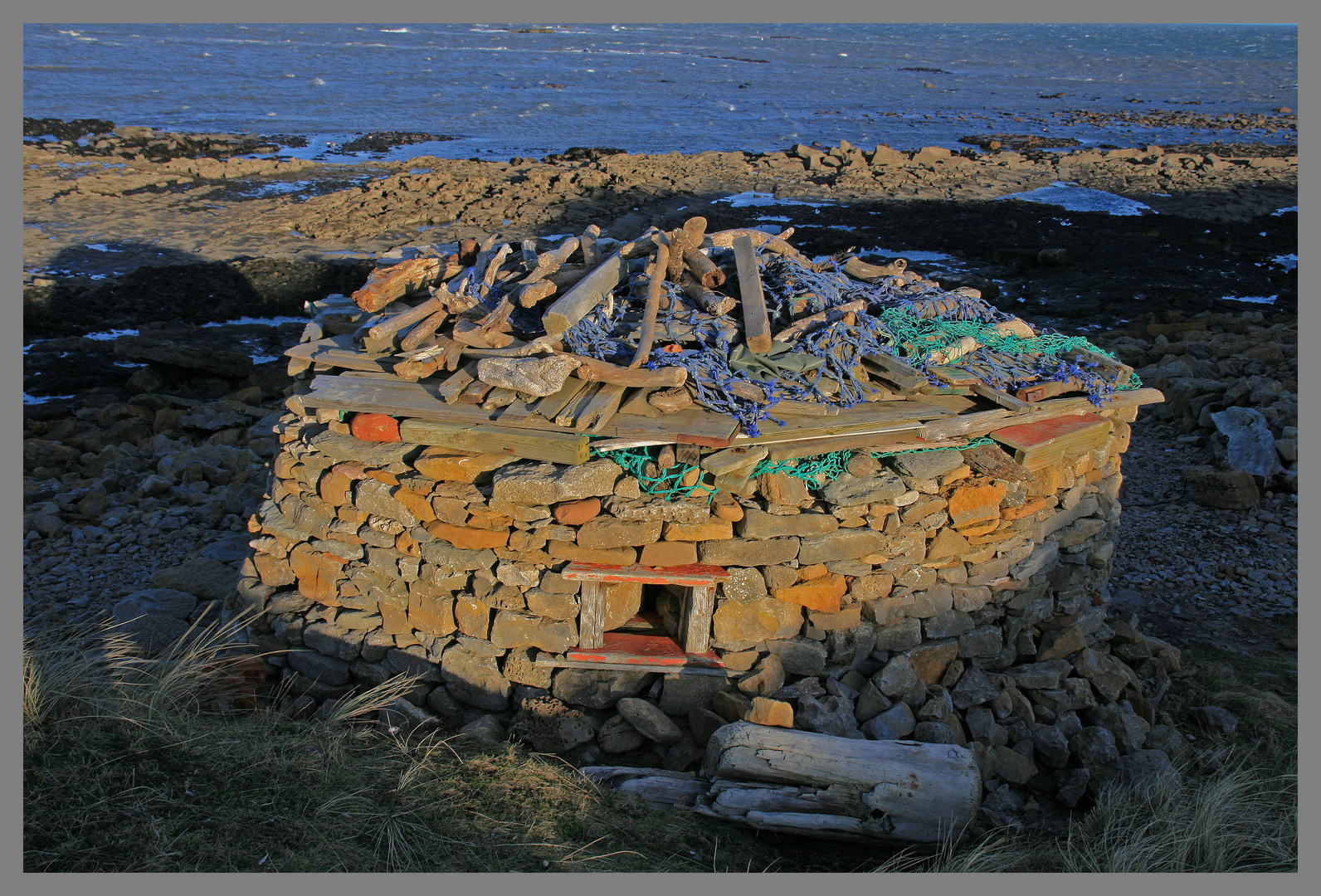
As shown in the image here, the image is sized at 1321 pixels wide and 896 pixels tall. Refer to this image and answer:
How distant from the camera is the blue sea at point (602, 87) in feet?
109

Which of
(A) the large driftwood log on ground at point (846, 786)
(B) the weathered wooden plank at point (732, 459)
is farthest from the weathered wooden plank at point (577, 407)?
(A) the large driftwood log on ground at point (846, 786)

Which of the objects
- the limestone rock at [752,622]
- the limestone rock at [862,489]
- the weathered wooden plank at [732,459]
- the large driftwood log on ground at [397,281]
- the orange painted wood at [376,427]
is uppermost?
the large driftwood log on ground at [397,281]

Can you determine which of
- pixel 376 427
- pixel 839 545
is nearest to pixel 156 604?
pixel 376 427

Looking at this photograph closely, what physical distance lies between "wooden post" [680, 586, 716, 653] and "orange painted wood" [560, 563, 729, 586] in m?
0.08

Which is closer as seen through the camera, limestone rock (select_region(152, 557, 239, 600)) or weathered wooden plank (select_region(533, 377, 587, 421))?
weathered wooden plank (select_region(533, 377, 587, 421))

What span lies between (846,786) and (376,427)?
336cm

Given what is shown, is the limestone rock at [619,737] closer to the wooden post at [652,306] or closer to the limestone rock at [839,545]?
the limestone rock at [839,545]

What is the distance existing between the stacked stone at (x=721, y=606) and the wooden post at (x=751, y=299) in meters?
0.87

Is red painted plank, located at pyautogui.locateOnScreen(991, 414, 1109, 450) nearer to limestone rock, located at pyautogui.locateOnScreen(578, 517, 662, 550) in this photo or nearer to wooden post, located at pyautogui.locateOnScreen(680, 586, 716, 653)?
wooden post, located at pyautogui.locateOnScreen(680, 586, 716, 653)

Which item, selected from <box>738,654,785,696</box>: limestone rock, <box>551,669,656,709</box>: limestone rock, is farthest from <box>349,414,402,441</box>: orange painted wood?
<box>738,654,785,696</box>: limestone rock

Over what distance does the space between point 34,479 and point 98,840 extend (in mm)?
6929

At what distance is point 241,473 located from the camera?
870 cm

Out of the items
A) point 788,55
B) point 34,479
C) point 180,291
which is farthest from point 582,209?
point 788,55

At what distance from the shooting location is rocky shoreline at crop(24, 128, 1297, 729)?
7969mm
